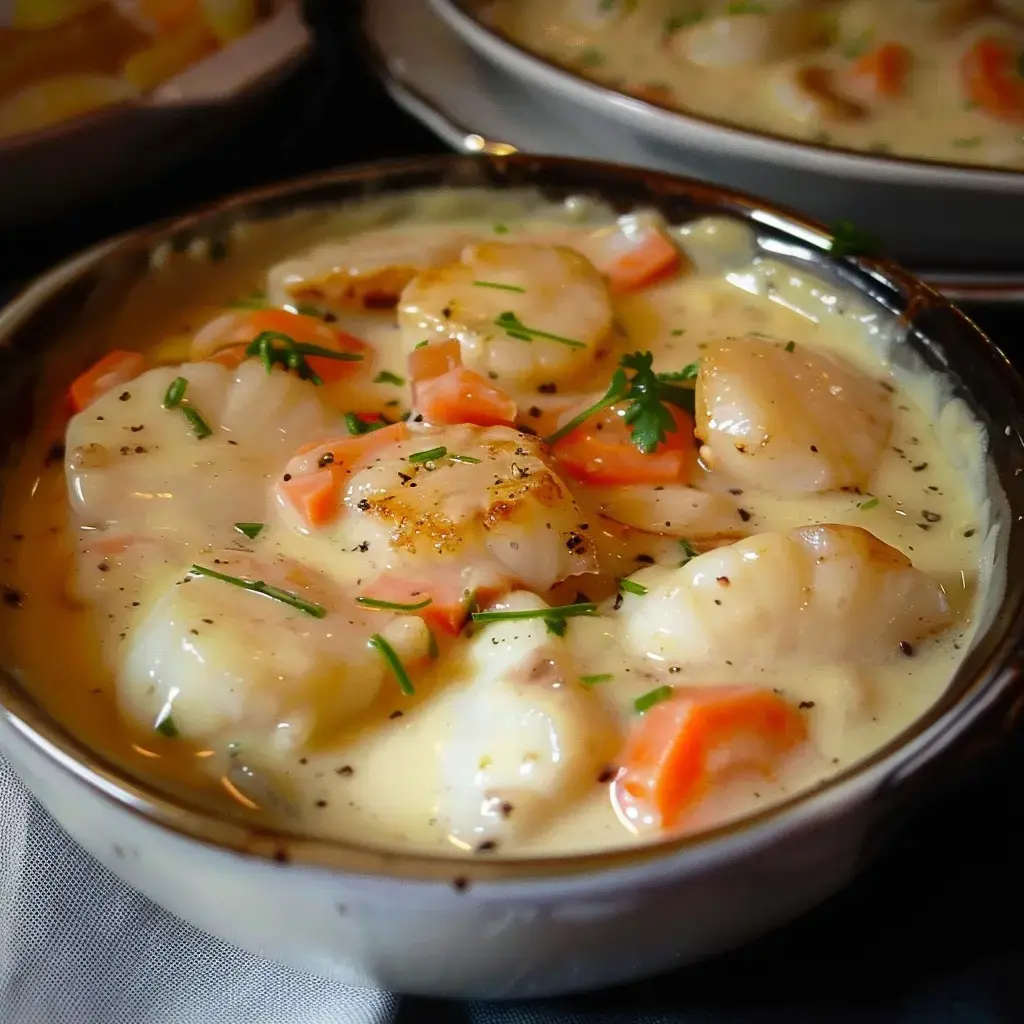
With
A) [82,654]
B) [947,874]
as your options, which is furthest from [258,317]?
[947,874]

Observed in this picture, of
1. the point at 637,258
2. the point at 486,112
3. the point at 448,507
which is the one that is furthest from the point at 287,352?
the point at 486,112

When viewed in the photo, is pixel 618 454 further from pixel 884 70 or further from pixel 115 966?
pixel 884 70

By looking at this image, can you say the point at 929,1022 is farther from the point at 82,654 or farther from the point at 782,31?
the point at 782,31

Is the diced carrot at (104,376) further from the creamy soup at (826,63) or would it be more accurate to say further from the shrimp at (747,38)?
the shrimp at (747,38)

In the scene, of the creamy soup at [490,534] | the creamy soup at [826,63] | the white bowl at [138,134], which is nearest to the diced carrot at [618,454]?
the creamy soup at [490,534]

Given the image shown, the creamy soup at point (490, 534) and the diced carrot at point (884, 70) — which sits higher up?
the diced carrot at point (884, 70)
